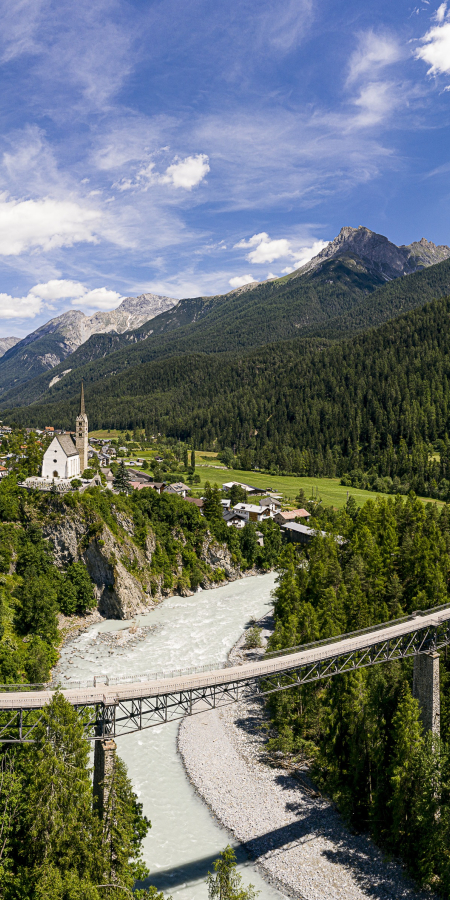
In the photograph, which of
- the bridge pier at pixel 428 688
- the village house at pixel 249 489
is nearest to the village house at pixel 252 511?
the village house at pixel 249 489

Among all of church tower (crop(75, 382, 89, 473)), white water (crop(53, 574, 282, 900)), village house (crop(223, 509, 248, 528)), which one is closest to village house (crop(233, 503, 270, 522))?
village house (crop(223, 509, 248, 528))

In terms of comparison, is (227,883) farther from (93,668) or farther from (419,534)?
(419,534)

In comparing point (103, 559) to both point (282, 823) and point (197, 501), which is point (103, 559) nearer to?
point (197, 501)

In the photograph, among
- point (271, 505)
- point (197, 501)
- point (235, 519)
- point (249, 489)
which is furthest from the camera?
point (249, 489)

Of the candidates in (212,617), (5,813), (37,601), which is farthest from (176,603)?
(5,813)

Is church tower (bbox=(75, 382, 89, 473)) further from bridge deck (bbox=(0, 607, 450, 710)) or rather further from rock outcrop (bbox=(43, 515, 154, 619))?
bridge deck (bbox=(0, 607, 450, 710))

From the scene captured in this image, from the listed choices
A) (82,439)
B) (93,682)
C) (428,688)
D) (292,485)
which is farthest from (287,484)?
(93,682)
